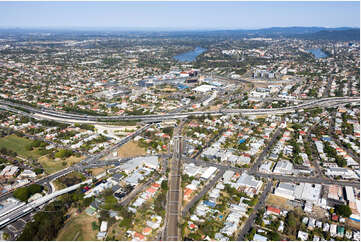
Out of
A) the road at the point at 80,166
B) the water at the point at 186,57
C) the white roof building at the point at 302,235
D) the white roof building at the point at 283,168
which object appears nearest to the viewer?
the white roof building at the point at 302,235

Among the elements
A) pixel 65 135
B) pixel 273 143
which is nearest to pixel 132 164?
pixel 65 135

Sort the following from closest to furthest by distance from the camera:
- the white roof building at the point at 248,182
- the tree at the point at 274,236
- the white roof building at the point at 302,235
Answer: the tree at the point at 274,236 → the white roof building at the point at 302,235 → the white roof building at the point at 248,182

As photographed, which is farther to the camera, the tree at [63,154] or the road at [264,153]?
the tree at [63,154]

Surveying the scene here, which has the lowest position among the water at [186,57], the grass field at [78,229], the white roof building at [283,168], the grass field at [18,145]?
the grass field at [78,229]

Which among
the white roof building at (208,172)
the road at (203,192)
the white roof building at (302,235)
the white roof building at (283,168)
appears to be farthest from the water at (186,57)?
the white roof building at (302,235)

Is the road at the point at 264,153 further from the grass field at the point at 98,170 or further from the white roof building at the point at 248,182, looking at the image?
the grass field at the point at 98,170

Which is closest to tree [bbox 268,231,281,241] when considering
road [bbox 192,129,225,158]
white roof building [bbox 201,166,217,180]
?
white roof building [bbox 201,166,217,180]

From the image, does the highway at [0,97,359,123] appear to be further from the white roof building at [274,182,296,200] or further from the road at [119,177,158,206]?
the white roof building at [274,182,296,200]
